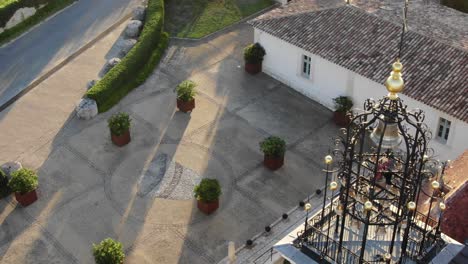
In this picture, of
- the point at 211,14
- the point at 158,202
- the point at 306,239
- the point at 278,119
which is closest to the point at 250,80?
the point at 278,119

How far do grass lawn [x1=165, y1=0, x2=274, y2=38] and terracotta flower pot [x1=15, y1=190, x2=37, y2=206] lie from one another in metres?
18.4

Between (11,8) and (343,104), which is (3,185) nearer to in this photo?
(11,8)

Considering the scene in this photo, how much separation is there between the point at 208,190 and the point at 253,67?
13.5m

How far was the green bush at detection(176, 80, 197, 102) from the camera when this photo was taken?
40375 millimetres

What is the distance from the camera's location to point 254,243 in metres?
32.4

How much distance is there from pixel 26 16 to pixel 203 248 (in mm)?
26364

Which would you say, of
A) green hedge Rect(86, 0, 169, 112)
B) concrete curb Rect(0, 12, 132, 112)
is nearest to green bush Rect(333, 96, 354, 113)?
green hedge Rect(86, 0, 169, 112)

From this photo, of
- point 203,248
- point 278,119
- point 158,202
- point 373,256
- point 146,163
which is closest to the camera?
point 373,256

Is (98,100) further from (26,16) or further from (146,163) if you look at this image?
(26,16)

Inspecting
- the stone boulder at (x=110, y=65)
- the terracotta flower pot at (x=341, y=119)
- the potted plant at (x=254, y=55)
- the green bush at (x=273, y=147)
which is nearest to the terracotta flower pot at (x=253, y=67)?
the potted plant at (x=254, y=55)

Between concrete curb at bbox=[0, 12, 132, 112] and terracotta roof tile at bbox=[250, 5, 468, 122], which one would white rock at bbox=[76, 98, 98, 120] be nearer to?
concrete curb at bbox=[0, 12, 132, 112]

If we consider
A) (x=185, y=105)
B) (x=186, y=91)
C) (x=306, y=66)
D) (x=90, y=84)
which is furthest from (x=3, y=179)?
(x=306, y=66)

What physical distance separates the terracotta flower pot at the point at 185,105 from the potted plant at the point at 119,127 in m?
3.98

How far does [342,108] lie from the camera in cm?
3953
